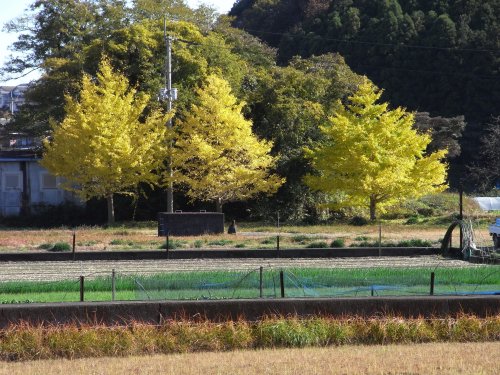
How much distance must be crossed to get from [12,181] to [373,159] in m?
23.7

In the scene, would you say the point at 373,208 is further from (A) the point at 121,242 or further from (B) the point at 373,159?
(A) the point at 121,242

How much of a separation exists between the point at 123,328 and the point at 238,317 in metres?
→ 1.80

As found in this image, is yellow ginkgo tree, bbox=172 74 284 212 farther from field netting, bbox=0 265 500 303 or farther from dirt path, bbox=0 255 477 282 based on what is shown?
field netting, bbox=0 265 500 303

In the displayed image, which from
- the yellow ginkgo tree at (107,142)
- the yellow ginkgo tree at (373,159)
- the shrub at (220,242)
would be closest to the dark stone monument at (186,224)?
the shrub at (220,242)

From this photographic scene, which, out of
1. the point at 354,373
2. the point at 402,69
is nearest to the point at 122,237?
the point at 354,373

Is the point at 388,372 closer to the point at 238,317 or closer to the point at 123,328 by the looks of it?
the point at 238,317

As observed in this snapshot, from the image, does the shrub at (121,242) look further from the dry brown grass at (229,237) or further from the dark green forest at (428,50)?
the dark green forest at (428,50)

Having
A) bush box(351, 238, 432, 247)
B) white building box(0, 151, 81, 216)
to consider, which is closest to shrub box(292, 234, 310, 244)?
bush box(351, 238, 432, 247)

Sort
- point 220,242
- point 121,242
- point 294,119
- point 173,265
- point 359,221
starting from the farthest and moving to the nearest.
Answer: point 294,119 < point 359,221 < point 121,242 < point 220,242 < point 173,265

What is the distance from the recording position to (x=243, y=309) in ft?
46.1

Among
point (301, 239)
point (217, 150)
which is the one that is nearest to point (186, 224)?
point (301, 239)

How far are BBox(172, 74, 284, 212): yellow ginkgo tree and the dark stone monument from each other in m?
9.69

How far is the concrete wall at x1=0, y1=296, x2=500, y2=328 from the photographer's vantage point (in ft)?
44.7

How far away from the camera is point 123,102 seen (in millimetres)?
47812
